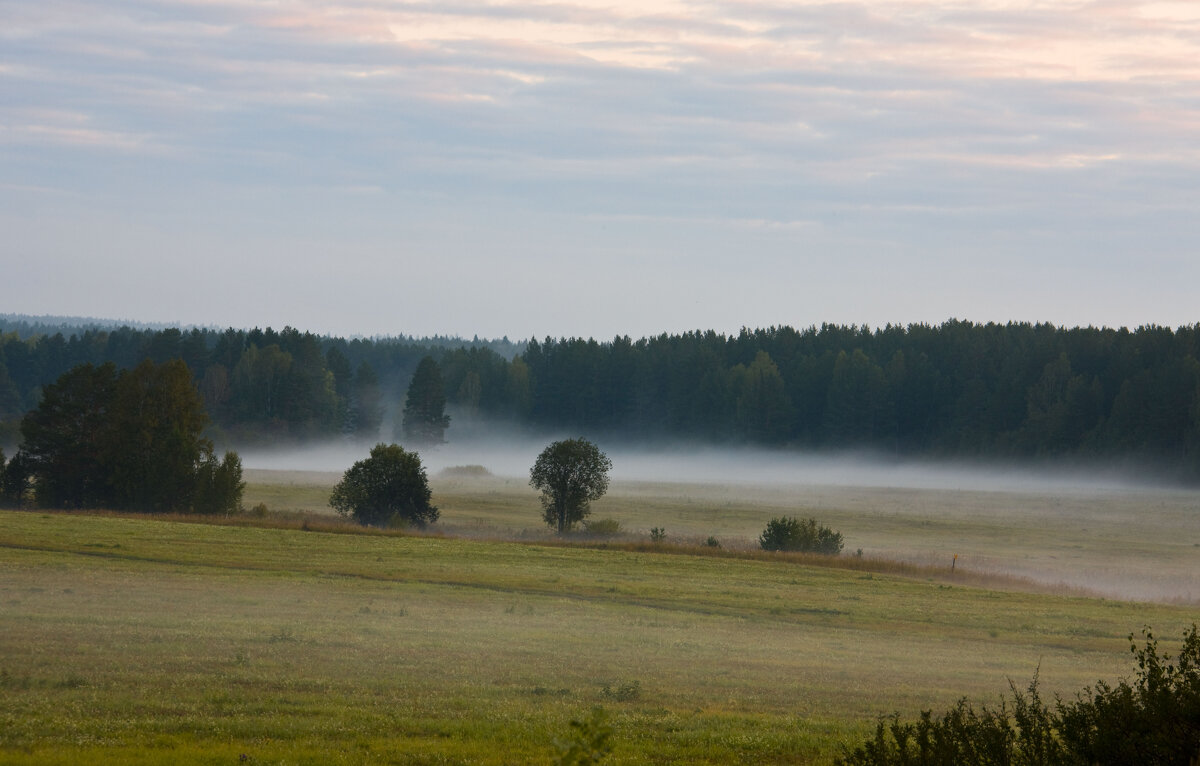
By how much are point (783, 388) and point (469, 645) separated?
464 feet

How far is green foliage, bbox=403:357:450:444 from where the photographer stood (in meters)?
155

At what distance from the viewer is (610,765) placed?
12.7 m

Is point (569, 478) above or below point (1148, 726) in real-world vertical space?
above

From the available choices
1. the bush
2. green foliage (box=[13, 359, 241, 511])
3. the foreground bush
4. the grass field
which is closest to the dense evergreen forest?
green foliage (box=[13, 359, 241, 511])

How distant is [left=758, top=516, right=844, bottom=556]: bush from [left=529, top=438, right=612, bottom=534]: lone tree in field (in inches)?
436

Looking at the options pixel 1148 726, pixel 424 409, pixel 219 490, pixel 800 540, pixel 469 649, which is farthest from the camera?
pixel 424 409

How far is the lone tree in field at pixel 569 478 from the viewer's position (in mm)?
63625

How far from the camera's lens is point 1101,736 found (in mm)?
9680

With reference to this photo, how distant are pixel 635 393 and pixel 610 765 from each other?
16869 cm

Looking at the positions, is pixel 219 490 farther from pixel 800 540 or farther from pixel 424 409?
pixel 424 409

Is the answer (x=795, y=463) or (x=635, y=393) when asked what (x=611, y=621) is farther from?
(x=635, y=393)

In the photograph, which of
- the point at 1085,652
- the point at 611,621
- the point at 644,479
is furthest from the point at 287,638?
the point at 644,479

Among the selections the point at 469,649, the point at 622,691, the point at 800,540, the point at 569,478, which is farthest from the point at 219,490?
the point at 622,691

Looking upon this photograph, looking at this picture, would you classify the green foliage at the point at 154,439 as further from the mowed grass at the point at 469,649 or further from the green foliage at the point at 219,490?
the mowed grass at the point at 469,649
